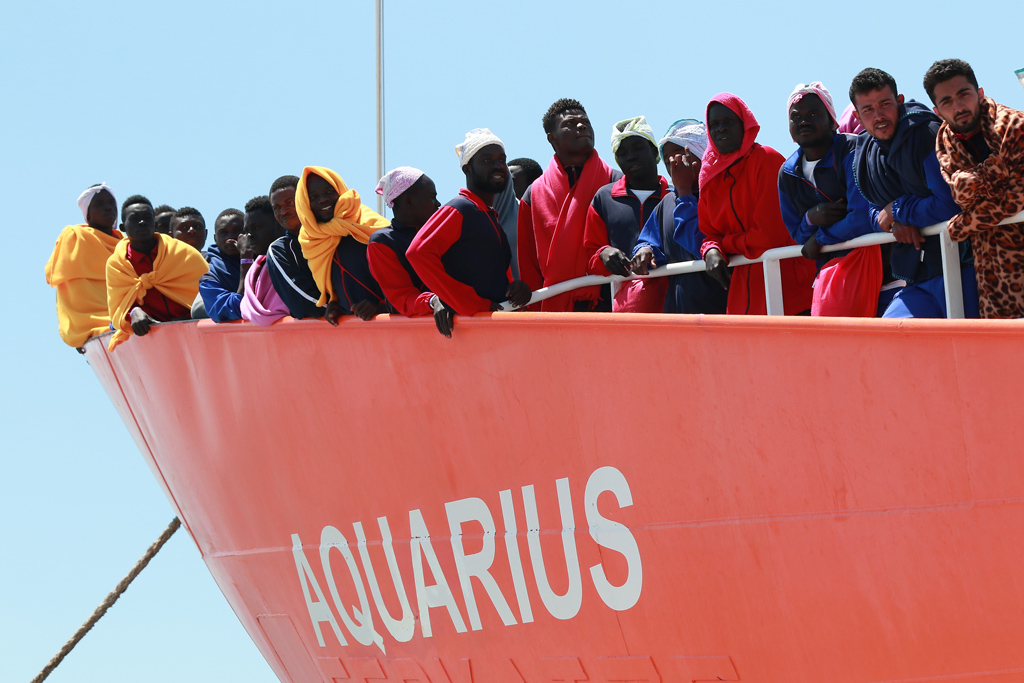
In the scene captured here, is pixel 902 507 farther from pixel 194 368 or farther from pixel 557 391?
pixel 194 368

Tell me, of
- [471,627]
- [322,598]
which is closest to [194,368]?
[322,598]

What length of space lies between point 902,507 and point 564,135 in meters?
2.55

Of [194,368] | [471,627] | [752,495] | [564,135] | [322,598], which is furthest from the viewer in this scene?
[194,368]

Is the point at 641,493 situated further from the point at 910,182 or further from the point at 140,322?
the point at 140,322

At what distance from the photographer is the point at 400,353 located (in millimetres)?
5117

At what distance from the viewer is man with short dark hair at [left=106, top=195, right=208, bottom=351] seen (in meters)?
6.85

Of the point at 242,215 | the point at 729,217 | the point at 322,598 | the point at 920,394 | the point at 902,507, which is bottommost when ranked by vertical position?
the point at 322,598

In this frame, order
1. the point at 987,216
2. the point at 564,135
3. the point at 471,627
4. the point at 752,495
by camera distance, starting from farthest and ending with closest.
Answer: the point at 564,135, the point at 471,627, the point at 752,495, the point at 987,216

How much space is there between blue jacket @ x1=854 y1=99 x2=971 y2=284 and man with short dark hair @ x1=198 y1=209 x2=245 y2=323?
3.50m

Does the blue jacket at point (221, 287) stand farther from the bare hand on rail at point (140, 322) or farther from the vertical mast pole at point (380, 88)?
the vertical mast pole at point (380, 88)

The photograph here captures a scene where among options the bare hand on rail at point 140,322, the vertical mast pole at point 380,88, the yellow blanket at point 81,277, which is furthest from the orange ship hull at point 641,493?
the vertical mast pole at point 380,88

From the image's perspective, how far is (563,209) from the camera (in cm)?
531

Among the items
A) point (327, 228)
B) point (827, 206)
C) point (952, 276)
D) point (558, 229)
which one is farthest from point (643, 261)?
point (327, 228)

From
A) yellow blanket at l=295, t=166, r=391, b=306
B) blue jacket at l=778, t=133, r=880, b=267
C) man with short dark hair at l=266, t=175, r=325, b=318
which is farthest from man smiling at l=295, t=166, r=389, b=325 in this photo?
blue jacket at l=778, t=133, r=880, b=267
